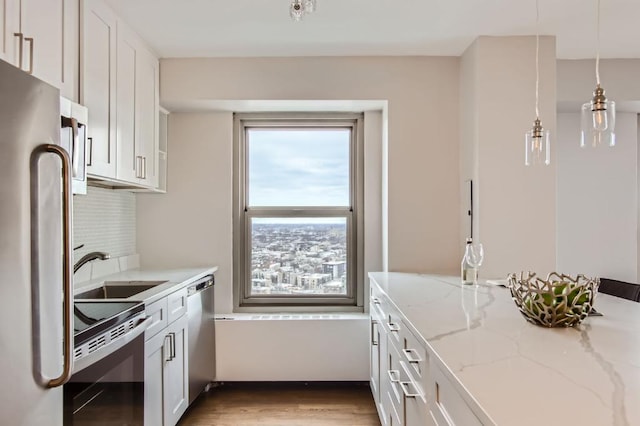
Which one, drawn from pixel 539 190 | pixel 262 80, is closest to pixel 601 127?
pixel 539 190

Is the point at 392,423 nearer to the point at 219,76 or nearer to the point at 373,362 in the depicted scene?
the point at 373,362

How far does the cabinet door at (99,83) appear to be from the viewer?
2201 mm

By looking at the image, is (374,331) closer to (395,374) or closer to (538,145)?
(395,374)

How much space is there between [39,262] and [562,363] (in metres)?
1.37

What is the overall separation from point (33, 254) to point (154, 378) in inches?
53.0

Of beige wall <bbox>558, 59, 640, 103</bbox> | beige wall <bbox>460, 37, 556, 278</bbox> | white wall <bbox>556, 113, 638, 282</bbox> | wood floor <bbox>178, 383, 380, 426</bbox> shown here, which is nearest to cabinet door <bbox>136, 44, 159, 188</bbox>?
wood floor <bbox>178, 383, 380, 426</bbox>

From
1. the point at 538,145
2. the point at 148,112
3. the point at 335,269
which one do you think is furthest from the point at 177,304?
the point at 538,145

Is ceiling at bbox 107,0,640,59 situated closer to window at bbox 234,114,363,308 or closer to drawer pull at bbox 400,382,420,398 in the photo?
window at bbox 234,114,363,308

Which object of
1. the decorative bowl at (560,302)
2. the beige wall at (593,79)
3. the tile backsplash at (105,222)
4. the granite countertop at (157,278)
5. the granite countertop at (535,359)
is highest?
the beige wall at (593,79)

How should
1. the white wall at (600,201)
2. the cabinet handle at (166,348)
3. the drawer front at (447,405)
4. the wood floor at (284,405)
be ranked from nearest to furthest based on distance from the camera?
the drawer front at (447,405) < the cabinet handle at (166,348) < the wood floor at (284,405) < the white wall at (600,201)

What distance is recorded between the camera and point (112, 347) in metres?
1.80

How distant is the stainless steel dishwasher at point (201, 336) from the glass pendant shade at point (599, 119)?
7.65 feet

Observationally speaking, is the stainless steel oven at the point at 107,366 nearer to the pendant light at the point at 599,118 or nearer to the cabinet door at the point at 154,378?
the cabinet door at the point at 154,378

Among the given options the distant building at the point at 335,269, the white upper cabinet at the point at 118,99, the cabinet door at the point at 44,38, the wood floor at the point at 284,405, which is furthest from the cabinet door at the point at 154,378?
the distant building at the point at 335,269
